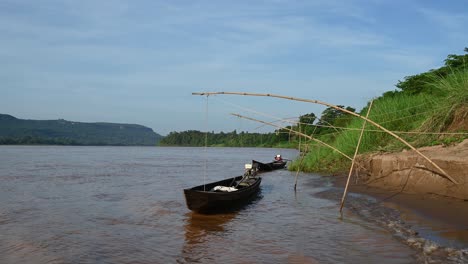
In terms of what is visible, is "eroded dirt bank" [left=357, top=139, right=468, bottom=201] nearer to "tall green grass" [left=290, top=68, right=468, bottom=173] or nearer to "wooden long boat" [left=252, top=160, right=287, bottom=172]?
"tall green grass" [left=290, top=68, right=468, bottom=173]

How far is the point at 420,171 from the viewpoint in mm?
12250

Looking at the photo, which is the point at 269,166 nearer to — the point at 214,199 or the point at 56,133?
the point at 214,199

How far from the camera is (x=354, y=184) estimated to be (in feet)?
51.6

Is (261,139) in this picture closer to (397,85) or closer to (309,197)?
(397,85)

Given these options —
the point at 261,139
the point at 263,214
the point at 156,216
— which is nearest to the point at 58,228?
the point at 156,216

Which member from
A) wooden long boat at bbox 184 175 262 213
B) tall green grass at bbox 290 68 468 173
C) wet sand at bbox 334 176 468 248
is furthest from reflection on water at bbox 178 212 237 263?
tall green grass at bbox 290 68 468 173

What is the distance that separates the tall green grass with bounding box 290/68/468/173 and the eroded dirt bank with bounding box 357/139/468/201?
742mm

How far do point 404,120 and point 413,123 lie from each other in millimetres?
950

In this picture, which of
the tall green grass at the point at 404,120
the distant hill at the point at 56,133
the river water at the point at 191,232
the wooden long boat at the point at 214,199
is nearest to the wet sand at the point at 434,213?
the river water at the point at 191,232

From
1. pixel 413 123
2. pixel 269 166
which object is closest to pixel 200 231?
pixel 413 123

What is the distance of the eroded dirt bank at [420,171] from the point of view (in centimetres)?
1068

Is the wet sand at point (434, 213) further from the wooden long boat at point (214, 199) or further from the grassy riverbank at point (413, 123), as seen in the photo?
the wooden long boat at point (214, 199)

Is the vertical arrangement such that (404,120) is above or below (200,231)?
above

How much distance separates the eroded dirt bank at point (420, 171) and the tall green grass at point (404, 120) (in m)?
0.74
